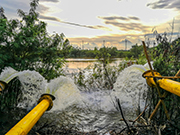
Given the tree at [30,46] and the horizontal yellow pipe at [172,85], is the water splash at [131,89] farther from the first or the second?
the tree at [30,46]

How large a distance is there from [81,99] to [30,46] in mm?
2217

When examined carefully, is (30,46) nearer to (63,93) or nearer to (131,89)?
(63,93)

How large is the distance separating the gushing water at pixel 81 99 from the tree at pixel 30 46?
1.36 ft

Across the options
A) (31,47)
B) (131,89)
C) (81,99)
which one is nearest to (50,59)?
(31,47)

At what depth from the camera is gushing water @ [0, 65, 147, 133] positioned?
327cm

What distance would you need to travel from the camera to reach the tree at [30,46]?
12.0 feet

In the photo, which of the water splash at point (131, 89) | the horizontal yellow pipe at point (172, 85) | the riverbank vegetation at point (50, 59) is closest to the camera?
the horizontal yellow pipe at point (172, 85)

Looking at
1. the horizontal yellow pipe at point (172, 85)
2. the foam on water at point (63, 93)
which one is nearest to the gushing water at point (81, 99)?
the foam on water at point (63, 93)

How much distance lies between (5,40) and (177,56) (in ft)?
14.0

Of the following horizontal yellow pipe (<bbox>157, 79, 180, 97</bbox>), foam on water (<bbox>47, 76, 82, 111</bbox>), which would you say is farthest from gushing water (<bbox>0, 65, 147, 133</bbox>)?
horizontal yellow pipe (<bbox>157, 79, 180, 97</bbox>)

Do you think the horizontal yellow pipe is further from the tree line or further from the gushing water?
the tree line

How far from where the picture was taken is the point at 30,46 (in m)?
4.09

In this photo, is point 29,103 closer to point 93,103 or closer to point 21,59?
point 21,59

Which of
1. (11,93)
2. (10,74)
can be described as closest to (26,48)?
(10,74)
